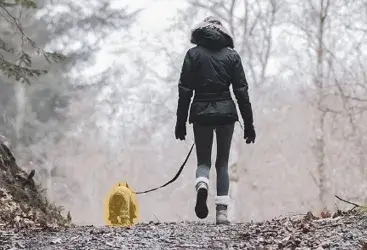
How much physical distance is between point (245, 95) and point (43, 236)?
2.48 metres

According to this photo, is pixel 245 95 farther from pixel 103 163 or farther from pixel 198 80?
pixel 103 163

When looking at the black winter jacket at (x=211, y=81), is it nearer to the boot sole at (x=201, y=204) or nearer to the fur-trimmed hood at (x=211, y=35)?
the fur-trimmed hood at (x=211, y=35)

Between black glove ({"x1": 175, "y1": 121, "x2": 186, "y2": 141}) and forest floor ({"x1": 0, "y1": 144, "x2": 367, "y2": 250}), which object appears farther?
black glove ({"x1": 175, "y1": 121, "x2": 186, "y2": 141})

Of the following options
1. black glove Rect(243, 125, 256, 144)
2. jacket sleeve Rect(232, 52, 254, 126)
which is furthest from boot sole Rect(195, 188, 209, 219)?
jacket sleeve Rect(232, 52, 254, 126)

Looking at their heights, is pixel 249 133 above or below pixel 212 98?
below

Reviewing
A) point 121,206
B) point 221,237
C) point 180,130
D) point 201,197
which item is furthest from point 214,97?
point 221,237

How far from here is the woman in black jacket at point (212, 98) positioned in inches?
241

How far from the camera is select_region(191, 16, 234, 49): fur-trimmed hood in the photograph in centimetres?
623

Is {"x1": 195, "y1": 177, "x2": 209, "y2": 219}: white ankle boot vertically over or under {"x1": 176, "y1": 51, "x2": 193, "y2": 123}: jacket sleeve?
under

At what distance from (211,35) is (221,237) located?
2.43 metres

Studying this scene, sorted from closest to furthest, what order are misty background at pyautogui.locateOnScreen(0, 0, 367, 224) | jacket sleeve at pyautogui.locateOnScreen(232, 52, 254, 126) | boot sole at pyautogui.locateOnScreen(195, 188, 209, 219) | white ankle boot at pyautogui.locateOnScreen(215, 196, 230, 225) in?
boot sole at pyautogui.locateOnScreen(195, 188, 209, 219) < white ankle boot at pyautogui.locateOnScreen(215, 196, 230, 225) < jacket sleeve at pyautogui.locateOnScreen(232, 52, 254, 126) < misty background at pyautogui.locateOnScreen(0, 0, 367, 224)

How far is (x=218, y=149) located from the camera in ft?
20.7

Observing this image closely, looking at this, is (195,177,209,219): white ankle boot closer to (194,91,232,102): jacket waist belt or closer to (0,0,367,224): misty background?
(194,91,232,102): jacket waist belt

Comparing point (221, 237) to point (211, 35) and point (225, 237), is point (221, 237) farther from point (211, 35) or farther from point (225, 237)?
point (211, 35)
